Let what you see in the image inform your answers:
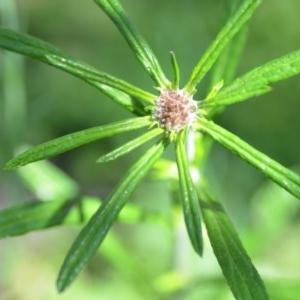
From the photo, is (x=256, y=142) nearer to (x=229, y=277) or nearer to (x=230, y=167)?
(x=230, y=167)

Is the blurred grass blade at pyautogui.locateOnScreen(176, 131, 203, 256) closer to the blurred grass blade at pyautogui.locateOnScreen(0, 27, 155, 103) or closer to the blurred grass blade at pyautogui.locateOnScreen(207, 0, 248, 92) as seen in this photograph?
the blurred grass blade at pyautogui.locateOnScreen(0, 27, 155, 103)

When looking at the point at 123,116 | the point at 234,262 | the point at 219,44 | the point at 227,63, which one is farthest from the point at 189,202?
the point at 123,116

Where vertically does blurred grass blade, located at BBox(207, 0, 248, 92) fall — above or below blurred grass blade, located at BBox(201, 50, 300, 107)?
above

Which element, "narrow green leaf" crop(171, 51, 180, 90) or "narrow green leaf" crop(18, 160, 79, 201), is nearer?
"narrow green leaf" crop(171, 51, 180, 90)

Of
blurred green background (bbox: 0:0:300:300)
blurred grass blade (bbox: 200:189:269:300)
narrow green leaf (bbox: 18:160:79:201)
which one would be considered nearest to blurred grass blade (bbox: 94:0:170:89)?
blurred grass blade (bbox: 200:189:269:300)

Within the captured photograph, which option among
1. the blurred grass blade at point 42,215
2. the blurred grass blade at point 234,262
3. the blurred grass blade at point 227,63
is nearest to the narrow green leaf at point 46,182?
the blurred grass blade at point 42,215
